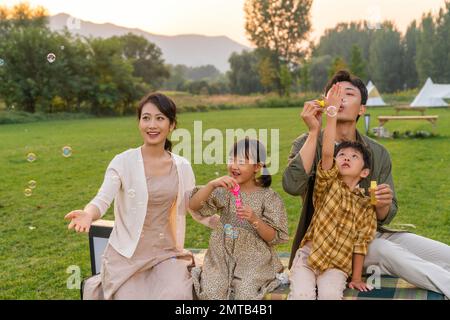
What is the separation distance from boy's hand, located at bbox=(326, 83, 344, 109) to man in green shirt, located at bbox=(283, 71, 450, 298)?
75mm

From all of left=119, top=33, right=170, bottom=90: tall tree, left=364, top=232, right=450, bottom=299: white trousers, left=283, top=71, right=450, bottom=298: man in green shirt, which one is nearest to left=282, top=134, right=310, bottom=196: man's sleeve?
left=283, top=71, right=450, bottom=298: man in green shirt

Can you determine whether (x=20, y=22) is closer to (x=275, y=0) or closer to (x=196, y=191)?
(x=275, y=0)

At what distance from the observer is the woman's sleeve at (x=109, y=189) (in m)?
3.06

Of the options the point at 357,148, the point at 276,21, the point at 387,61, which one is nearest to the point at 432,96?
the point at 276,21

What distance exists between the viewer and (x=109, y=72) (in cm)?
3212

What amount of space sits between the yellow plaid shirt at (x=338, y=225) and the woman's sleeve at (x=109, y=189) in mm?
1117

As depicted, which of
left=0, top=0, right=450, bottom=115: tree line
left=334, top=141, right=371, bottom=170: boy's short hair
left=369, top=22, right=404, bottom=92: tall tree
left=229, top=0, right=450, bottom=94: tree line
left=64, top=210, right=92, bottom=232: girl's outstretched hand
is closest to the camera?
left=64, top=210, right=92, bottom=232: girl's outstretched hand

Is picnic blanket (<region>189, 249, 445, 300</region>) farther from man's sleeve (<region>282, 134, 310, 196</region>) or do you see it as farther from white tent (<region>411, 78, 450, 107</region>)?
white tent (<region>411, 78, 450, 107</region>)

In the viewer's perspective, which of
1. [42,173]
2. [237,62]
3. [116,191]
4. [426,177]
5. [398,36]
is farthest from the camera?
[398,36]

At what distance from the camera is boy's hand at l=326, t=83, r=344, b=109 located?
3086mm

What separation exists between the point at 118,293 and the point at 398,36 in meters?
48.8

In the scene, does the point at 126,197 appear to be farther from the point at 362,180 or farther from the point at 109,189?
the point at 362,180

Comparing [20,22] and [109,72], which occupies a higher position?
[20,22]

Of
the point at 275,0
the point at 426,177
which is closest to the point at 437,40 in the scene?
the point at 275,0
